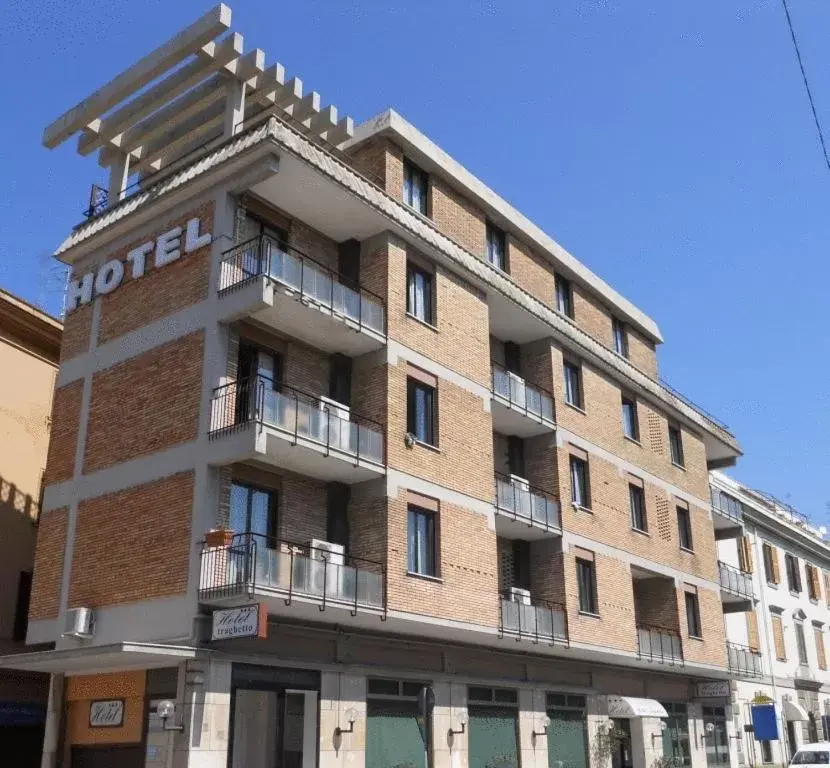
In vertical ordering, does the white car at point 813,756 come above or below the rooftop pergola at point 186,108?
below

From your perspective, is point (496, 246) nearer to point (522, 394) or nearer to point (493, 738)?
point (522, 394)

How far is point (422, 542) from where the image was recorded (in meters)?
22.9

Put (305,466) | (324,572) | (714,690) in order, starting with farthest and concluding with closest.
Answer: (714,690) → (305,466) → (324,572)

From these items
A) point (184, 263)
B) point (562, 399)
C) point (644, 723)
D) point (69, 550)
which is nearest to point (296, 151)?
point (184, 263)

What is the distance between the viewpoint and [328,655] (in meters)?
21.0

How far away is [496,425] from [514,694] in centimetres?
713

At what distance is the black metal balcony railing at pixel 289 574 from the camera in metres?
18.6

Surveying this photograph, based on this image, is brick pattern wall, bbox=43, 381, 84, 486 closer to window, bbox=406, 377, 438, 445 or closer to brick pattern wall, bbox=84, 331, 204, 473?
brick pattern wall, bbox=84, 331, 204, 473

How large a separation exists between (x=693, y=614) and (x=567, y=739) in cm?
875

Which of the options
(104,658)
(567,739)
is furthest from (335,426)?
(567,739)

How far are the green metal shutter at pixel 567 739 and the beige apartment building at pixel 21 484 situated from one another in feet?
42.8

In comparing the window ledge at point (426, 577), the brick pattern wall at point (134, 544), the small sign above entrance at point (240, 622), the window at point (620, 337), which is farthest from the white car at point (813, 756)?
the brick pattern wall at point (134, 544)

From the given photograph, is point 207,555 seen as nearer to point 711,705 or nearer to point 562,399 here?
point 562,399

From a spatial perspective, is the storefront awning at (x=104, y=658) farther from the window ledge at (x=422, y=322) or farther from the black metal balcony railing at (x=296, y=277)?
the window ledge at (x=422, y=322)
